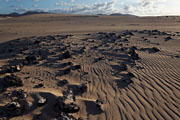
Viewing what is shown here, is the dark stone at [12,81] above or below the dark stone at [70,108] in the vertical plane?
above

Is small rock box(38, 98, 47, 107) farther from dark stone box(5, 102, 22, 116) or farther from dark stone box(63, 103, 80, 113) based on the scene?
dark stone box(63, 103, 80, 113)

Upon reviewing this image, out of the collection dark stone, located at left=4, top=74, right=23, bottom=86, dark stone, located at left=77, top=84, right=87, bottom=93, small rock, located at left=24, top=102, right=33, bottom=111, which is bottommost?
small rock, located at left=24, top=102, right=33, bottom=111

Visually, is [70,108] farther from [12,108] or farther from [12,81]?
[12,81]

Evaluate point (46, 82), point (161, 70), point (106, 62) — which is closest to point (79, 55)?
point (106, 62)

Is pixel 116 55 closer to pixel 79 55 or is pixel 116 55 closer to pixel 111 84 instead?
pixel 79 55

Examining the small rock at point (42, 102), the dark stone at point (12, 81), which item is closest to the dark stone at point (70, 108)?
the small rock at point (42, 102)

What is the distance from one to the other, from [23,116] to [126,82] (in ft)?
11.2

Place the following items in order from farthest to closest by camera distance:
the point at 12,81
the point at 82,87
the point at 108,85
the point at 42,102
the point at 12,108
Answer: the point at 108,85 < the point at 12,81 < the point at 82,87 < the point at 42,102 < the point at 12,108

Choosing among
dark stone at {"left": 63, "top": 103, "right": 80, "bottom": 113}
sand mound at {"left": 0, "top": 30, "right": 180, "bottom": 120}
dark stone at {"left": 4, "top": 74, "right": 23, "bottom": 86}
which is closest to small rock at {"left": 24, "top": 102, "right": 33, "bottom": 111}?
sand mound at {"left": 0, "top": 30, "right": 180, "bottom": 120}

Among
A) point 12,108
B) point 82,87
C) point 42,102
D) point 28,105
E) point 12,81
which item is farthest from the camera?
point 12,81

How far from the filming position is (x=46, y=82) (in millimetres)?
4984

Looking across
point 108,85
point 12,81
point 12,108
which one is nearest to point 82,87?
point 108,85

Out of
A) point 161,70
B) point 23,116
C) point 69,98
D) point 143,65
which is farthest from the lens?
point 143,65

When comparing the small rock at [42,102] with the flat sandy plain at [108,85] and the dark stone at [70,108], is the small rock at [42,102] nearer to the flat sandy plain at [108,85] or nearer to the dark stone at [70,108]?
the flat sandy plain at [108,85]
